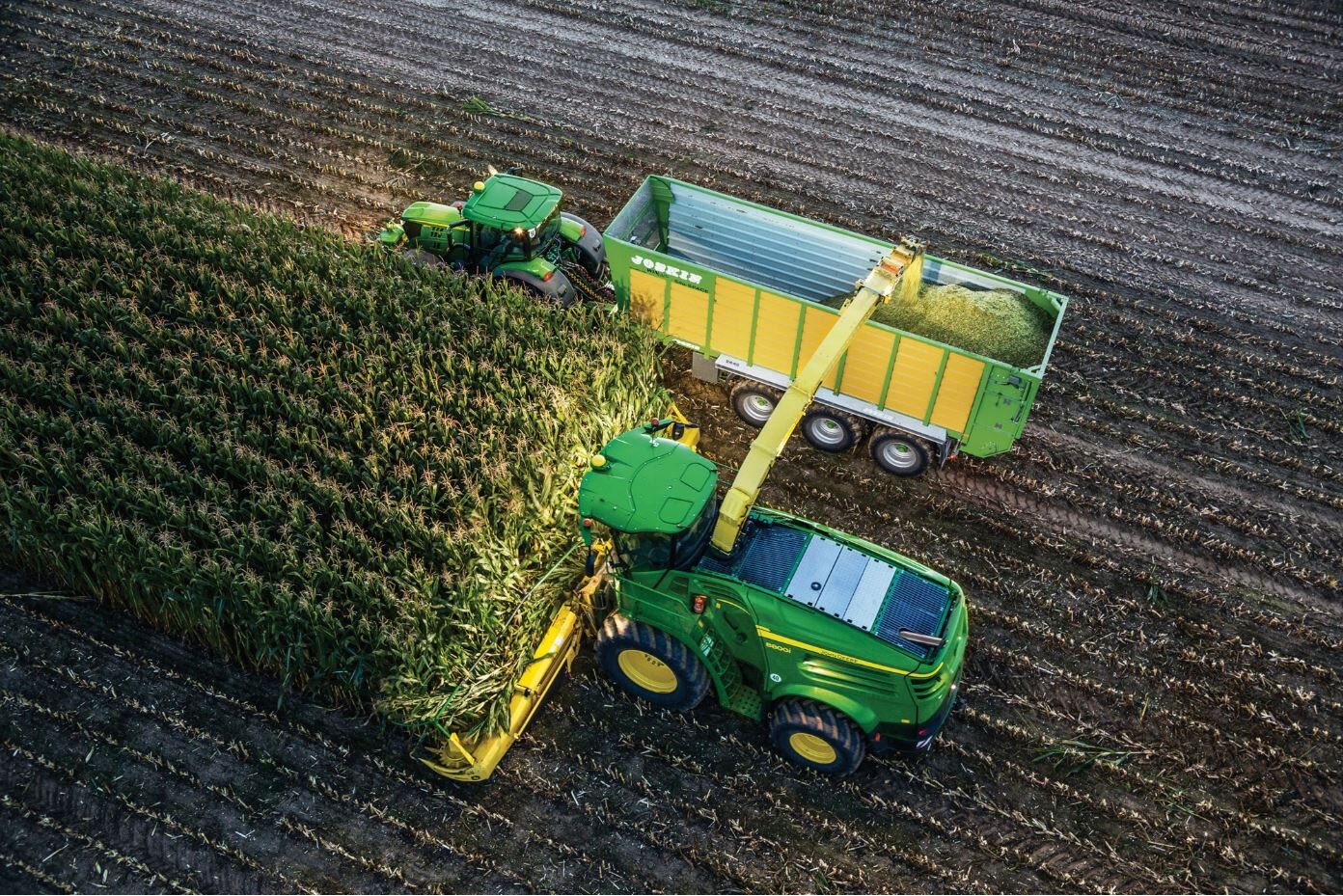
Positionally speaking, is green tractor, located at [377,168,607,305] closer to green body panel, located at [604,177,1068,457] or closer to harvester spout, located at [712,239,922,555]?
green body panel, located at [604,177,1068,457]

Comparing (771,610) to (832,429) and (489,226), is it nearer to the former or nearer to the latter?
(832,429)

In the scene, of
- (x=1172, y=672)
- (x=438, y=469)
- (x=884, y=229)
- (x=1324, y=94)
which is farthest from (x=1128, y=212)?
(x=438, y=469)

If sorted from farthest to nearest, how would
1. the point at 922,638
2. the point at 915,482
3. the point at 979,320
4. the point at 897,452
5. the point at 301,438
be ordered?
the point at 915,482, the point at 897,452, the point at 979,320, the point at 301,438, the point at 922,638

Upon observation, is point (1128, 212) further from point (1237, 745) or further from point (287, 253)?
point (287, 253)

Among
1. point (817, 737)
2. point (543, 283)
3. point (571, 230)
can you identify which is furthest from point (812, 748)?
point (571, 230)

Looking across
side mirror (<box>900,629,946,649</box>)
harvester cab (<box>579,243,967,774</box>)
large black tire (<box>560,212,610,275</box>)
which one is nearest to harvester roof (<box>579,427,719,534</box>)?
harvester cab (<box>579,243,967,774</box>)

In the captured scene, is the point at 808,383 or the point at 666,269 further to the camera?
the point at 666,269
